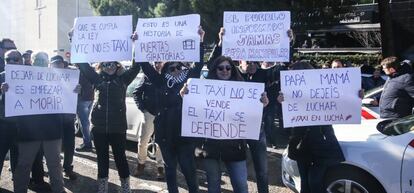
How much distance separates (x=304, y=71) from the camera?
14.2ft

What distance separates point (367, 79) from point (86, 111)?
20.0ft

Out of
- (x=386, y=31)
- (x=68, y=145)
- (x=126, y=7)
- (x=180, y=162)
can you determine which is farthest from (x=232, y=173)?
(x=126, y=7)

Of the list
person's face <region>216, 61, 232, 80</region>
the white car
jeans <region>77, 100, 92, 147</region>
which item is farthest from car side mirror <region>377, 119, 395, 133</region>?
jeans <region>77, 100, 92, 147</region>

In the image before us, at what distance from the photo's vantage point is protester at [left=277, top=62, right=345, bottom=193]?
14.1ft

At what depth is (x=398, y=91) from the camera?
5809 mm

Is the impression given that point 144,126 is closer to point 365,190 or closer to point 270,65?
point 270,65

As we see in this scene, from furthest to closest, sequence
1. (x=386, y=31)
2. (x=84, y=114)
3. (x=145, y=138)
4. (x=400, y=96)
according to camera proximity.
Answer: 1. (x=386, y=31)
2. (x=84, y=114)
3. (x=145, y=138)
4. (x=400, y=96)

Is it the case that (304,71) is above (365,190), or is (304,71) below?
above

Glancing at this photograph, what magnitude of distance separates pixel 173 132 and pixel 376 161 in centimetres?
188

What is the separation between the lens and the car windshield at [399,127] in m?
4.37

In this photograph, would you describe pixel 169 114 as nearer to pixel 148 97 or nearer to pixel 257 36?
pixel 148 97

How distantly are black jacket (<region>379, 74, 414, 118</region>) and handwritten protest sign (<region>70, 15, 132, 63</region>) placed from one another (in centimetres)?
323

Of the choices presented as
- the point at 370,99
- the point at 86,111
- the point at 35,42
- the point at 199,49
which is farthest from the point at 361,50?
the point at 35,42

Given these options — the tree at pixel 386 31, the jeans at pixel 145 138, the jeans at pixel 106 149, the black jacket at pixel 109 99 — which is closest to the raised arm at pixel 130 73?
the black jacket at pixel 109 99
